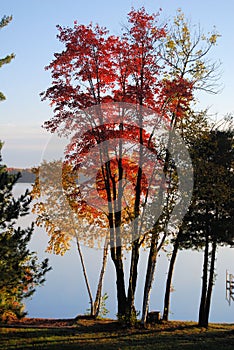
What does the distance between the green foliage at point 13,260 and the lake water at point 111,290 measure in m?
13.9

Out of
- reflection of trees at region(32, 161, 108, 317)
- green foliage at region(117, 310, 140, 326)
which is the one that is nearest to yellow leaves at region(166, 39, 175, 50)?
reflection of trees at region(32, 161, 108, 317)

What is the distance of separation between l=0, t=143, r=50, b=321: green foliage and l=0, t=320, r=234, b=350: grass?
9.40 ft

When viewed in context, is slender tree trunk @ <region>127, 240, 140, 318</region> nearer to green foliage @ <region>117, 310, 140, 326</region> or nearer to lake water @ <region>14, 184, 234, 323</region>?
green foliage @ <region>117, 310, 140, 326</region>

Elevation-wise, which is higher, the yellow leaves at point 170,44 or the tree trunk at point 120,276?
the yellow leaves at point 170,44

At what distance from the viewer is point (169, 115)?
1862 centimetres

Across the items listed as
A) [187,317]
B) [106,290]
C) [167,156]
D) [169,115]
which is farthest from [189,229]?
[106,290]

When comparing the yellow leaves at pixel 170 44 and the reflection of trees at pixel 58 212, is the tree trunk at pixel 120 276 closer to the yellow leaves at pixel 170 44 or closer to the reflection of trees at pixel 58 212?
the reflection of trees at pixel 58 212

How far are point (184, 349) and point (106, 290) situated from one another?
20.4m

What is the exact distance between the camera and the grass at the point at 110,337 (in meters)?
14.3

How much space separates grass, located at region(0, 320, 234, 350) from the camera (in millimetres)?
14258

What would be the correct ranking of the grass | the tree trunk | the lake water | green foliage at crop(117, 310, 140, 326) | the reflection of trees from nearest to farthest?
1. the grass
2. green foliage at crop(117, 310, 140, 326)
3. the tree trunk
4. the reflection of trees
5. the lake water

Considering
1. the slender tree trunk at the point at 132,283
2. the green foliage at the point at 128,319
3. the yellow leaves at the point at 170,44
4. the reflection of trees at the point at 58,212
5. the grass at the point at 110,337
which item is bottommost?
the grass at the point at 110,337

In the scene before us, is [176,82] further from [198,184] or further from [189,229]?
[189,229]

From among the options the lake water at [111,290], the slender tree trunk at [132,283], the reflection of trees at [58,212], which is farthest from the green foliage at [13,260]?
the lake water at [111,290]
